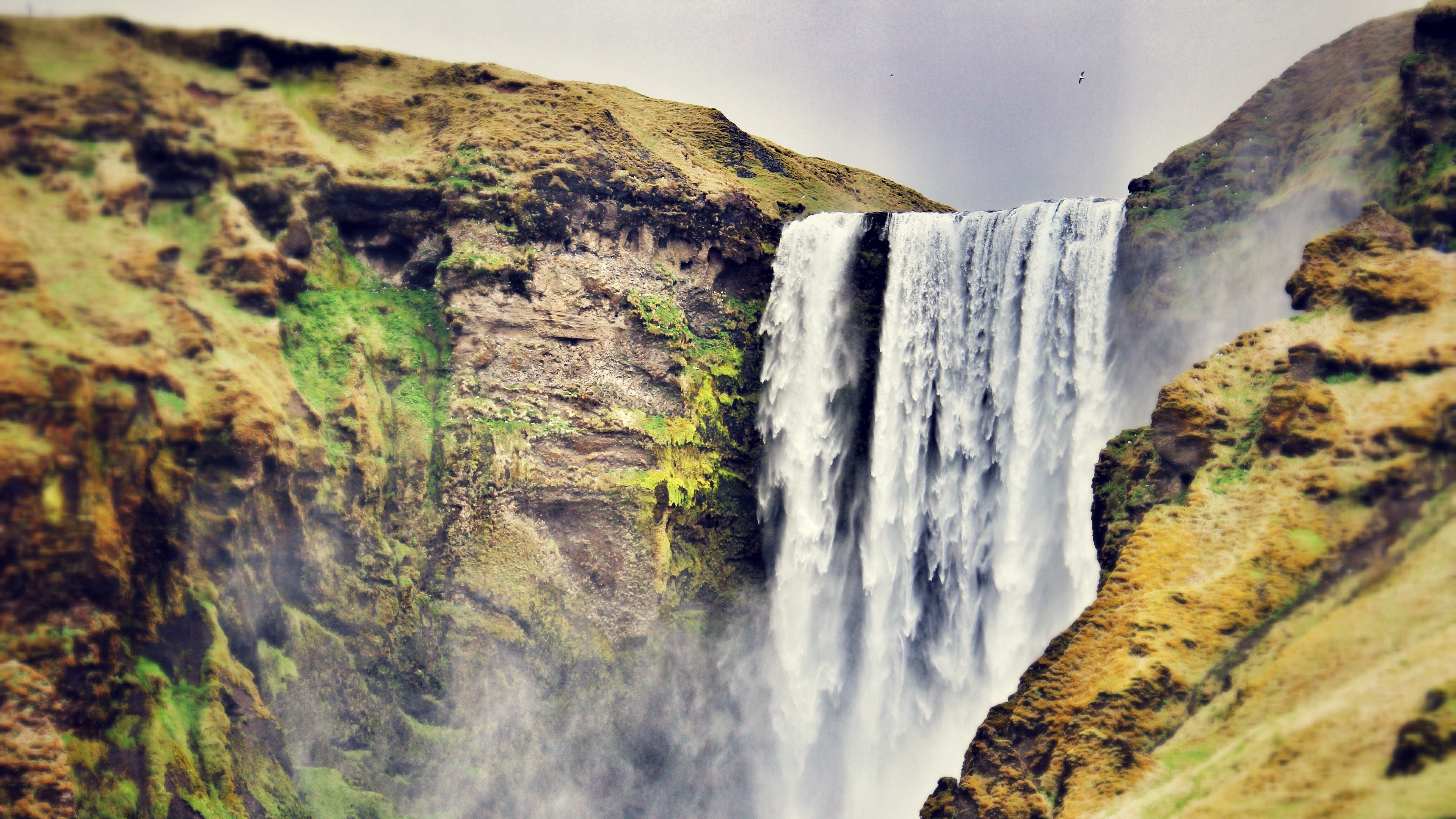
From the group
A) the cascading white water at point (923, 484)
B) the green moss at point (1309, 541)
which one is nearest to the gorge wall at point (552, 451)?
the green moss at point (1309, 541)

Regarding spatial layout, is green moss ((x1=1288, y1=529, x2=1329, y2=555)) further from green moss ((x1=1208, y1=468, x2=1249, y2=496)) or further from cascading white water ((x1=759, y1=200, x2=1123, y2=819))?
cascading white water ((x1=759, y1=200, x2=1123, y2=819))

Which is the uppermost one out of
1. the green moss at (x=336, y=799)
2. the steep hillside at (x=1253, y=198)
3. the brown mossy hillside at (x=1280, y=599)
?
the steep hillside at (x=1253, y=198)

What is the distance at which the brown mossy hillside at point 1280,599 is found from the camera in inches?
393

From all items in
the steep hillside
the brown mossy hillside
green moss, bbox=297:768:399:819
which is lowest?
green moss, bbox=297:768:399:819

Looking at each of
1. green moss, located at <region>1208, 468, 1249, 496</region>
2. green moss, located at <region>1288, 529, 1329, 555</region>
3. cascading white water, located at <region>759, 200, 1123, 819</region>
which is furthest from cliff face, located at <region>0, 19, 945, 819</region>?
green moss, located at <region>1288, 529, 1329, 555</region>

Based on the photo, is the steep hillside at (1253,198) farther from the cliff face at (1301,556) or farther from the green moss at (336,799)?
the green moss at (336,799)

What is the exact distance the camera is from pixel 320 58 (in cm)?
2416

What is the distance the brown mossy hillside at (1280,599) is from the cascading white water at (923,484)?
5.47 m

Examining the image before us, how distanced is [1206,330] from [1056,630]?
24.2 feet

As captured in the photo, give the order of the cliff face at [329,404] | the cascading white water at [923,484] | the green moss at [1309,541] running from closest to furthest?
the green moss at [1309,541], the cliff face at [329,404], the cascading white water at [923,484]

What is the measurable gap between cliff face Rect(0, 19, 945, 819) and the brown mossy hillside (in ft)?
43.5

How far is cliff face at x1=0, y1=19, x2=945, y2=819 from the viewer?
16.1 meters

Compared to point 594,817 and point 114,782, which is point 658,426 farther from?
point 114,782

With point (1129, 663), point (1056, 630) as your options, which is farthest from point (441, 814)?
point (1129, 663)
